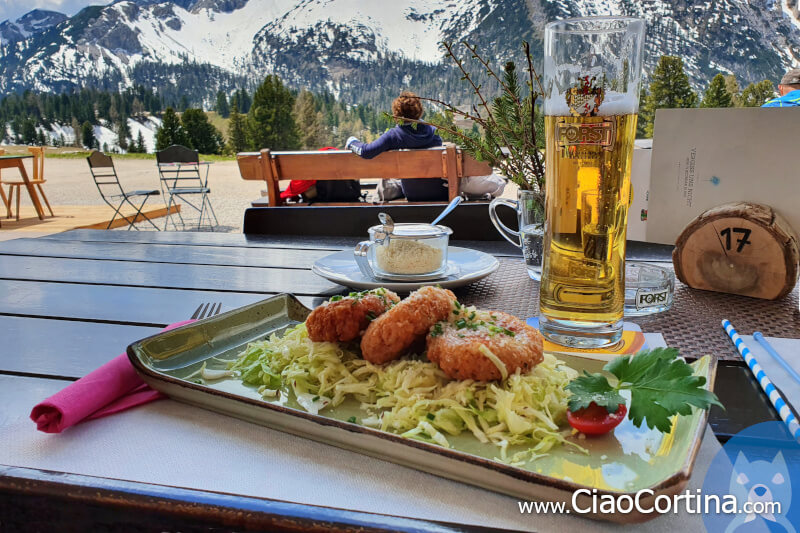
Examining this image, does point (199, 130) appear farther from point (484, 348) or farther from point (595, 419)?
point (595, 419)

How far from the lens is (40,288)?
1.26 meters

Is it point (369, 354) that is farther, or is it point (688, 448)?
point (369, 354)

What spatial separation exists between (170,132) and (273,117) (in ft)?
7.80

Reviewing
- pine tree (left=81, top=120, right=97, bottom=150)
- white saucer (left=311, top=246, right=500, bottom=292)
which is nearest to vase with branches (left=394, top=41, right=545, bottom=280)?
white saucer (left=311, top=246, right=500, bottom=292)

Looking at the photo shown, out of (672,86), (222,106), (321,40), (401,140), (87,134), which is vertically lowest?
(401,140)

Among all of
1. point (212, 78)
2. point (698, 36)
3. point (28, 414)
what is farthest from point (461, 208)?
point (212, 78)

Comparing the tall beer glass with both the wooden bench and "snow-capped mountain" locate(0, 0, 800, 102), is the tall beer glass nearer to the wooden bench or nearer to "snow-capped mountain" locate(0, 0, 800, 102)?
the wooden bench

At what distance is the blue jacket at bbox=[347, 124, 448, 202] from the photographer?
4.32 metres

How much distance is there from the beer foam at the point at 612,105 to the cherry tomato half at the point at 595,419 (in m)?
0.39

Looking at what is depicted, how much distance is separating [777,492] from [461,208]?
1276 mm

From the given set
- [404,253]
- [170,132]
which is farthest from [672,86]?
[170,132]

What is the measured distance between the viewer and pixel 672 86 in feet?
22.8

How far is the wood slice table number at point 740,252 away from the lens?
0.95 m

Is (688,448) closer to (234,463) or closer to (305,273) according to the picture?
(234,463)
